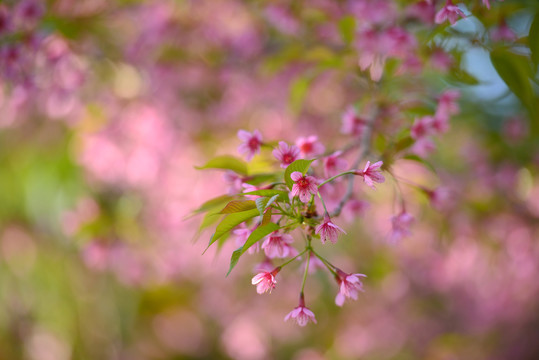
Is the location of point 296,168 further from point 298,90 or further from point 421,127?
point 298,90

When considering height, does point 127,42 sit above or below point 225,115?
above

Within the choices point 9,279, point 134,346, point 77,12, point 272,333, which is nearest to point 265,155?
point 77,12

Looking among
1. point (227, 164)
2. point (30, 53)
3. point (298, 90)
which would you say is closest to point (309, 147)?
point (227, 164)

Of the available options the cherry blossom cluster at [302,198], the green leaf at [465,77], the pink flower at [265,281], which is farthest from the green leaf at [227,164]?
the green leaf at [465,77]

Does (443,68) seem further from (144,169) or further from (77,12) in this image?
(144,169)

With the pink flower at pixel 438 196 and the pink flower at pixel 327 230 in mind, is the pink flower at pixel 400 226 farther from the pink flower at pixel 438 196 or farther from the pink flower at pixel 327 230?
the pink flower at pixel 327 230

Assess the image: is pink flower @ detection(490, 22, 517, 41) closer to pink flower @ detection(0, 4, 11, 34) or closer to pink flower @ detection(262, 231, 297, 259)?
pink flower @ detection(262, 231, 297, 259)

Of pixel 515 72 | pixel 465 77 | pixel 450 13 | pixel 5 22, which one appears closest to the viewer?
pixel 450 13
